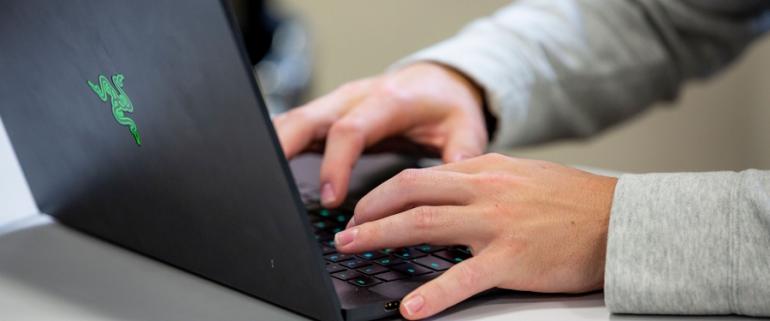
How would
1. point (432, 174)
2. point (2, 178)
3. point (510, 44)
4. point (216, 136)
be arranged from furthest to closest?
1. point (510, 44)
2. point (2, 178)
3. point (432, 174)
4. point (216, 136)

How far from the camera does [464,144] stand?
951 mm

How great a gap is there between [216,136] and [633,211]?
248 millimetres

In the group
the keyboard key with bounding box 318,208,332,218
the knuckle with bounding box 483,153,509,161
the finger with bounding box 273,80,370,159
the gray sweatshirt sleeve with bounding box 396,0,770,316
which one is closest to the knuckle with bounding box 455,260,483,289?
the knuckle with bounding box 483,153,509,161

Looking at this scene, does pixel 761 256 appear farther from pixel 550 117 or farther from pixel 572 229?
pixel 550 117

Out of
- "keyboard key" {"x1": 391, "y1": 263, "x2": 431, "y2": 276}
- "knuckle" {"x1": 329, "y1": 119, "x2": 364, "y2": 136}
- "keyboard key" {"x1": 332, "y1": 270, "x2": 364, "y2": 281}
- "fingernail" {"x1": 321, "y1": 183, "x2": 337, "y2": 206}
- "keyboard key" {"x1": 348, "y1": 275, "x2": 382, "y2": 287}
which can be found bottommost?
"keyboard key" {"x1": 391, "y1": 263, "x2": 431, "y2": 276}

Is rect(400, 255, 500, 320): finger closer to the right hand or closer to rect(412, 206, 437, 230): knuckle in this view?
rect(412, 206, 437, 230): knuckle

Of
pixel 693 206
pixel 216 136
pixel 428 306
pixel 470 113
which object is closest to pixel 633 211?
pixel 693 206

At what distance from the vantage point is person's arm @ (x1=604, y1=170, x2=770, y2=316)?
577 millimetres

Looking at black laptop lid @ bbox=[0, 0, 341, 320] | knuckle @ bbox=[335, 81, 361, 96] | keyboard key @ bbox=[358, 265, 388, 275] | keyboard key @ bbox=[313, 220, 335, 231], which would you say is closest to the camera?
black laptop lid @ bbox=[0, 0, 341, 320]

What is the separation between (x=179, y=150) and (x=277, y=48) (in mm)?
2013

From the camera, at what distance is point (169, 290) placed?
64 cm

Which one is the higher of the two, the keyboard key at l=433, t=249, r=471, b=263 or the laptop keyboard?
the laptop keyboard

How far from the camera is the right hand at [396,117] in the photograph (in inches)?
35.4

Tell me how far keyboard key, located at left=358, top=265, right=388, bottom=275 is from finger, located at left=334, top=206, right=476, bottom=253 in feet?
0.04
